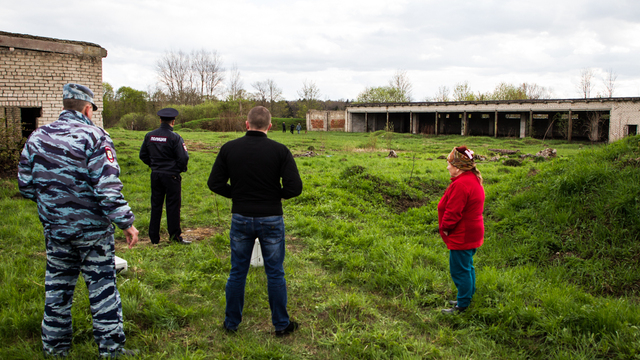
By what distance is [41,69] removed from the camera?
11148 millimetres

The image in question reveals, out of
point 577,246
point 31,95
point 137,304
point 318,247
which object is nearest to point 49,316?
point 137,304

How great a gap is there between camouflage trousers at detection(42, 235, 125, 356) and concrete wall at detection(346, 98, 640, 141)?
32926mm

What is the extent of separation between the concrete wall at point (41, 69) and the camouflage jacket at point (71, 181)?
1058cm

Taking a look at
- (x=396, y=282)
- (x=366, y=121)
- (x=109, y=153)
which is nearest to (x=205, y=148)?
(x=396, y=282)

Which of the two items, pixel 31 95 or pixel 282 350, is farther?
pixel 31 95

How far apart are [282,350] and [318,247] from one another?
9.14 feet

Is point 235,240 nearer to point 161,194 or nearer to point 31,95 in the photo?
point 161,194

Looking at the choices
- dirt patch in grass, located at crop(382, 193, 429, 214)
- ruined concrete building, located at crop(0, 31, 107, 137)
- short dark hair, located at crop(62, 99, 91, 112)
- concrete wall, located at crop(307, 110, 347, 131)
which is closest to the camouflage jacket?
short dark hair, located at crop(62, 99, 91, 112)

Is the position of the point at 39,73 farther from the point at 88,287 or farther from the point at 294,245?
the point at 88,287

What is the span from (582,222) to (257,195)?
5.06 meters

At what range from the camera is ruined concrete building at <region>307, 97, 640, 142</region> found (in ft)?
94.2

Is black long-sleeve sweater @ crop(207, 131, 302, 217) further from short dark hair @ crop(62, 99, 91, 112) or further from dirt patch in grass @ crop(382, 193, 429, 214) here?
dirt patch in grass @ crop(382, 193, 429, 214)

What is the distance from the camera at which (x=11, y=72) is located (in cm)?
1072

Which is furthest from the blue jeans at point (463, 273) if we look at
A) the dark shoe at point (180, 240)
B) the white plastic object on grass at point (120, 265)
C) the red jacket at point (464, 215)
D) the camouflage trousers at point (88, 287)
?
the dark shoe at point (180, 240)
